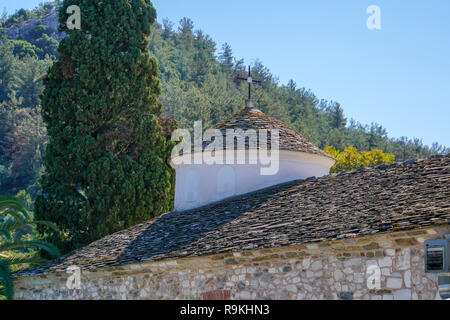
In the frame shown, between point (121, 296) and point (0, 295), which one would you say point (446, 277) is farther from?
point (0, 295)

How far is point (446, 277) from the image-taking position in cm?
870

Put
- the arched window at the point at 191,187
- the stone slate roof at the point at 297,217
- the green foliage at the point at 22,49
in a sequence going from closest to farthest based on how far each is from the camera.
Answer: the stone slate roof at the point at 297,217
the arched window at the point at 191,187
the green foliage at the point at 22,49

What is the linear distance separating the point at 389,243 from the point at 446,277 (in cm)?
170

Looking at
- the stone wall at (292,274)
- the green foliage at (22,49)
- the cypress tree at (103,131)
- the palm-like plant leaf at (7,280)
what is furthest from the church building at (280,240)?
the green foliage at (22,49)

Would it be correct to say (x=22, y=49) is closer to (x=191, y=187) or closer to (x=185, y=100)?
(x=185, y=100)

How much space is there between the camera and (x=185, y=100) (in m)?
61.7

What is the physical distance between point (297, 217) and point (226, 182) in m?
6.20

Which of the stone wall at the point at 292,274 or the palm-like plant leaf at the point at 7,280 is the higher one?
the stone wall at the point at 292,274

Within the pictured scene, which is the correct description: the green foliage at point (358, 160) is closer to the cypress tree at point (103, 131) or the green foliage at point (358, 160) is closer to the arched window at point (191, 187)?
the cypress tree at point (103, 131)

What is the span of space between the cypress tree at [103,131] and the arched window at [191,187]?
399 centimetres

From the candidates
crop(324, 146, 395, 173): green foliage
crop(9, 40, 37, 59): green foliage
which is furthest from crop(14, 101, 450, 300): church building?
crop(9, 40, 37, 59): green foliage

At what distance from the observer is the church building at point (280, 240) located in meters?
10.4
